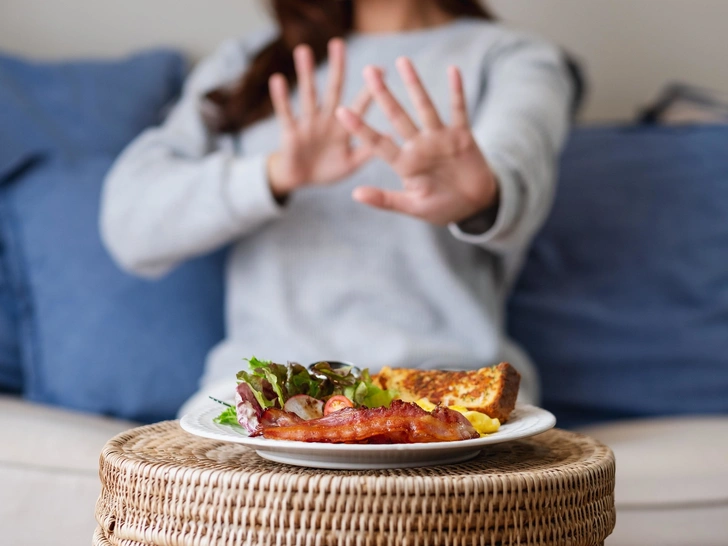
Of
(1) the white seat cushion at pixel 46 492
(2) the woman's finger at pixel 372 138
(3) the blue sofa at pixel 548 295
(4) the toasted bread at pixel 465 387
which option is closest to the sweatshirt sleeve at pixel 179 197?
(3) the blue sofa at pixel 548 295

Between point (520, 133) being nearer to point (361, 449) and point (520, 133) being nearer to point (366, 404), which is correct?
point (366, 404)

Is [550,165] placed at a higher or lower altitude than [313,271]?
higher

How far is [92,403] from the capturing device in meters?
1.35

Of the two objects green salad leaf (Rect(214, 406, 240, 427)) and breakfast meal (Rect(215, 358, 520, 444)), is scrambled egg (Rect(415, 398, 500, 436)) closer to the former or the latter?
breakfast meal (Rect(215, 358, 520, 444))

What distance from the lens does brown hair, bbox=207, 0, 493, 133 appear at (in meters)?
1.36

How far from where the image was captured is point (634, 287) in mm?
1420

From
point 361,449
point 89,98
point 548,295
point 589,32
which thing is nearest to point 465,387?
point 361,449

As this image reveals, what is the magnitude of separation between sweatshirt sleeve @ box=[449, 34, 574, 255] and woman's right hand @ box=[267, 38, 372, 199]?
7.4 inches

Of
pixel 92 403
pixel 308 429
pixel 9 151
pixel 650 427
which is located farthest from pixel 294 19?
pixel 308 429

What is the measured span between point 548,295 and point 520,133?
0.41 meters

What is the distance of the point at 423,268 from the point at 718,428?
0.51 m

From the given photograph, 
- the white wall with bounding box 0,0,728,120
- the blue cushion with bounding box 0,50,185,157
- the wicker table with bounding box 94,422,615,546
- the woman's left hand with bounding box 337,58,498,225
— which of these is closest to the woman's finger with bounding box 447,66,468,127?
the woman's left hand with bounding box 337,58,498,225

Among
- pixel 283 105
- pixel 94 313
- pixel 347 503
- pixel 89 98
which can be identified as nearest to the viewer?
pixel 347 503

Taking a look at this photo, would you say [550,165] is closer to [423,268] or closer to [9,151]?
[423,268]
